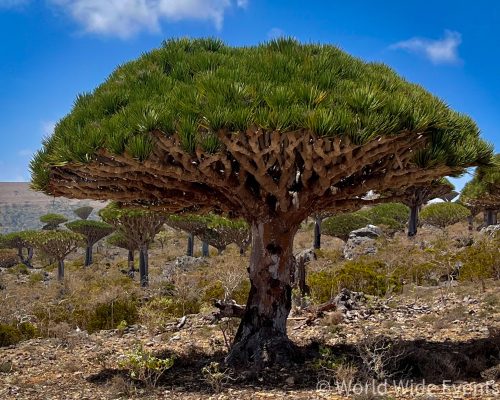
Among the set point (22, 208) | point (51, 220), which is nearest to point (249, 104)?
point (51, 220)

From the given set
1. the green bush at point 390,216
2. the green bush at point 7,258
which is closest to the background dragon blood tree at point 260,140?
the green bush at point 390,216

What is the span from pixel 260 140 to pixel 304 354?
300 cm

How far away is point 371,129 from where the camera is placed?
4699mm

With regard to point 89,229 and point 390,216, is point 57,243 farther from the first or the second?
point 390,216

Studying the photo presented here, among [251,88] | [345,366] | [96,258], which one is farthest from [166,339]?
[96,258]

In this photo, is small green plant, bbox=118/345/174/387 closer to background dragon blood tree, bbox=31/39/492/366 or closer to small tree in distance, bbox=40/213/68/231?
background dragon blood tree, bbox=31/39/492/366

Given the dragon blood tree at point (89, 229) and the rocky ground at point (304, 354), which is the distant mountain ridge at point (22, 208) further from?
the rocky ground at point (304, 354)

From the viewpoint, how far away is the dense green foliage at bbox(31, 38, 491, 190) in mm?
4703

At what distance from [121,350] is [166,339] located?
0.72 m

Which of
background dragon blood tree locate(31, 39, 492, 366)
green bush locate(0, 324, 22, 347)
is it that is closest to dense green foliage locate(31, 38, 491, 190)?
background dragon blood tree locate(31, 39, 492, 366)

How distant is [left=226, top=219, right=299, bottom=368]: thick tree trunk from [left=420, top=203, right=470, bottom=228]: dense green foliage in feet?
96.1

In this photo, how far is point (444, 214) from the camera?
33.1m

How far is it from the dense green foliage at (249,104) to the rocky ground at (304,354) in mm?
2291

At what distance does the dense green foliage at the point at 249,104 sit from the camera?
470cm
